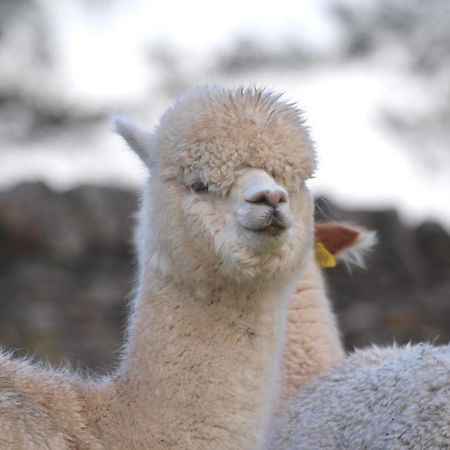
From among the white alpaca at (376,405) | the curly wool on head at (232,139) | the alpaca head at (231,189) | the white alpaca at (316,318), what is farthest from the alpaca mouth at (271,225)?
the white alpaca at (316,318)

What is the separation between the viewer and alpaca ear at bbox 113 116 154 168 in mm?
4785

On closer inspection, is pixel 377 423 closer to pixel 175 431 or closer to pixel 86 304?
pixel 175 431

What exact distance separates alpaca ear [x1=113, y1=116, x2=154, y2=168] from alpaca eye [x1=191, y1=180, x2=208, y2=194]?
38cm

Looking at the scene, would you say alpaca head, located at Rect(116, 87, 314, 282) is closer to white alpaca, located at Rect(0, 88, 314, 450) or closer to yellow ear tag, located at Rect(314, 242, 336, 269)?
white alpaca, located at Rect(0, 88, 314, 450)

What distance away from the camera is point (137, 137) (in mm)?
4883

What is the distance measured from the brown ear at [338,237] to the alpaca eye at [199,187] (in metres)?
A: 1.97

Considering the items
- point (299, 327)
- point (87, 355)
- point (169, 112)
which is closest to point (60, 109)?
point (87, 355)

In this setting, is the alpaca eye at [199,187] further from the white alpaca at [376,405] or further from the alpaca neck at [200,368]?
Result: the white alpaca at [376,405]

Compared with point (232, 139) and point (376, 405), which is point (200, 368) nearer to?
point (232, 139)

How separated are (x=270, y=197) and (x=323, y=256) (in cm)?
210

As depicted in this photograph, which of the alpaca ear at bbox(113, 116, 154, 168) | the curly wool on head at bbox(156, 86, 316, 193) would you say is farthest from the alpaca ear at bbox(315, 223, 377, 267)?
the curly wool on head at bbox(156, 86, 316, 193)

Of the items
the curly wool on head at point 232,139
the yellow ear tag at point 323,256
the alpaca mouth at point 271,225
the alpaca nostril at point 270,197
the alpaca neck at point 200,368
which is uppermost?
the yellow ear tag at point 323,256

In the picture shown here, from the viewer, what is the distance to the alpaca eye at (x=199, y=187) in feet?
14.3

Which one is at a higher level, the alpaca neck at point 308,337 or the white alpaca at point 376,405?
the alpaca neck at point 308,337
